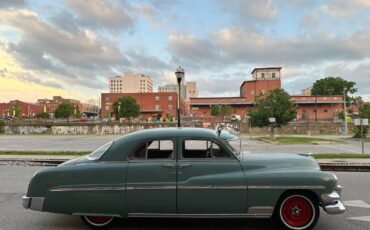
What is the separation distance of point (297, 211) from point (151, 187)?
7.66 ft

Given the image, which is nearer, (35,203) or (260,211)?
(260,211)

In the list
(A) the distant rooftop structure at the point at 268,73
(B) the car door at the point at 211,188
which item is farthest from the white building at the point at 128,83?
(B) the car door at the point at 211,188

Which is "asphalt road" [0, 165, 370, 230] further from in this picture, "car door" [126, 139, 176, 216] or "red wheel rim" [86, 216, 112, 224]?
"car door" [126, 139, 176, 216]

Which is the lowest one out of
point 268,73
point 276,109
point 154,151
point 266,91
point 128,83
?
point 154,151

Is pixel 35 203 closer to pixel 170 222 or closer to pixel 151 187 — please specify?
pixel 151 187

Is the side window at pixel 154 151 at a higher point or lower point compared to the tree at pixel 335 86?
lower

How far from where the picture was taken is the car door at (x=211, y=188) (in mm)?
6219

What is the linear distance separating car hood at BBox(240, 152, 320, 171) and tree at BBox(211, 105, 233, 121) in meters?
101

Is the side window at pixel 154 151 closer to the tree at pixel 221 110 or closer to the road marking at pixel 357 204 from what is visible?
the road marking at pixel 357 204

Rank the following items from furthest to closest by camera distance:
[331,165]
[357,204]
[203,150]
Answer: [331,165]
[357,204]
[203,150]

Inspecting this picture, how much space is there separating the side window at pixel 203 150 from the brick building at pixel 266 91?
4153 inches

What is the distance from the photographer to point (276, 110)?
148 ft

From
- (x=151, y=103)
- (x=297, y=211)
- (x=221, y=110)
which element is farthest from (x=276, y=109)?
(x=151, y=103)

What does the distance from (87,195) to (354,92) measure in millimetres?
145705
